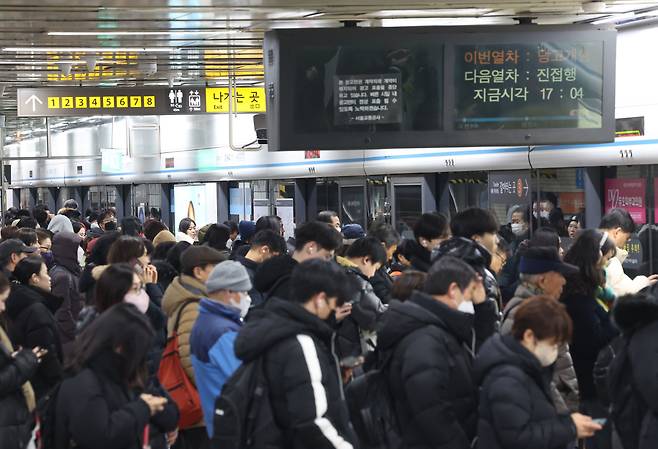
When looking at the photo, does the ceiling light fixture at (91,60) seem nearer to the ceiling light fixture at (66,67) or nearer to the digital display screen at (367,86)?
the ceiling light fixture at (66,67)

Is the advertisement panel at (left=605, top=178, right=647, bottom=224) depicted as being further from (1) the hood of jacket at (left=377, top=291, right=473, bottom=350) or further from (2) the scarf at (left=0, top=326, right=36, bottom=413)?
(2) the scarf at (left=0, top=326, right=36, bottom=413)

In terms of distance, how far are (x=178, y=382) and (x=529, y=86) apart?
393 centimetres

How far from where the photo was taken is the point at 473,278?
4.92 metres

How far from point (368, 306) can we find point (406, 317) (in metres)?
1.74

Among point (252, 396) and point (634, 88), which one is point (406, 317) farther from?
point (634, 88)

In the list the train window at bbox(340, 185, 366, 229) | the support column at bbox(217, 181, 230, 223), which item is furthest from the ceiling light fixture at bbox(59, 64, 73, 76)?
the support column at bbox(217, 181, 230, 223)

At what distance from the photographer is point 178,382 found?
5.85 metres

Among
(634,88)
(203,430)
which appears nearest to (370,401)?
(203,430)

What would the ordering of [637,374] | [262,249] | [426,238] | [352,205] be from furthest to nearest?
[352,205], [262,249], [426,238], [637,374]

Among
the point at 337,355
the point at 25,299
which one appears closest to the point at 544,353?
the point at 337,355

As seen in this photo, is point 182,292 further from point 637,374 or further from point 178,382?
point 637,374

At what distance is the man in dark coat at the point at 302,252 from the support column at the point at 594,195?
15.4 ft

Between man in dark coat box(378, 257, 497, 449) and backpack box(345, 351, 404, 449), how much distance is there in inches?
1.9

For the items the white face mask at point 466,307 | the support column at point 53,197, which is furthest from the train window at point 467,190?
the support column at point 53,197
